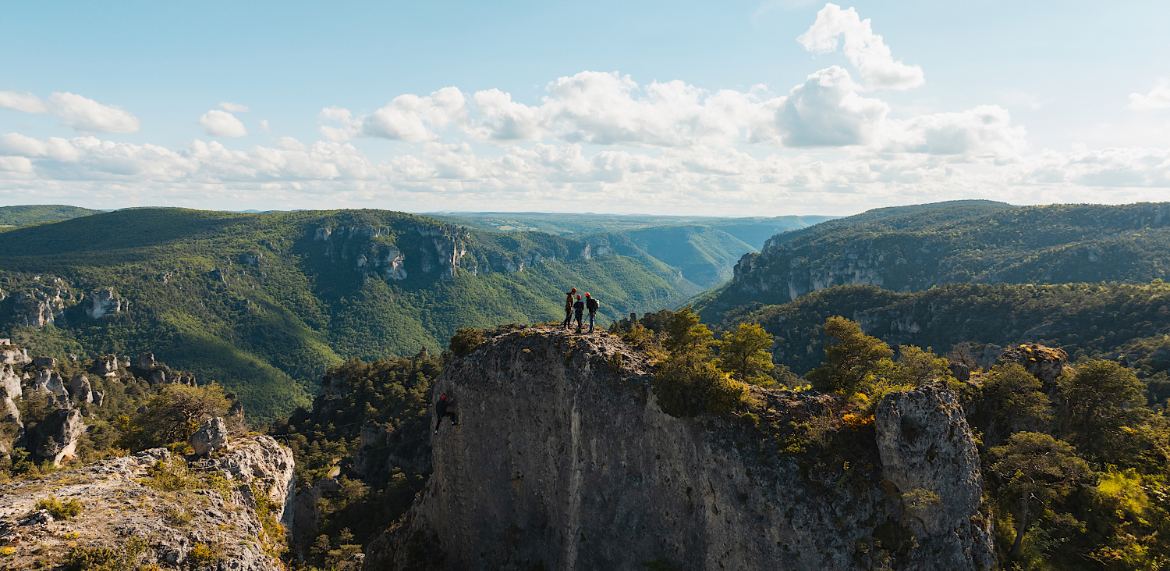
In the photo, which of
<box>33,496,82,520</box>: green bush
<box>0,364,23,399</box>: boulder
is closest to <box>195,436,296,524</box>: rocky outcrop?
<box>33,496,82,520</box>: green bush

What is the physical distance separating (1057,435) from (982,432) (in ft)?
11.9

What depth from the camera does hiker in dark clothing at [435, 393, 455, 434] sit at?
29.2 metres

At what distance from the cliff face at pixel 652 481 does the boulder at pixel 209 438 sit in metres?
11.6

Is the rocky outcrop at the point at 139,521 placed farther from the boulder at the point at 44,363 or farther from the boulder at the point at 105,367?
the boulder at the point at 105,367

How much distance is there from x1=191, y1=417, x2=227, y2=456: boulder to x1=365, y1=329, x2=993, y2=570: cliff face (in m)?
Result: 11.6

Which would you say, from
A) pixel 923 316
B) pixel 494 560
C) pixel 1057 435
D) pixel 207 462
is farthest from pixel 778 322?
pixel 207 462

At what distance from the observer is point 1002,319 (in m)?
108

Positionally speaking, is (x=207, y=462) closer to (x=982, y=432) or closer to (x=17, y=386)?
(x=982, y=432)

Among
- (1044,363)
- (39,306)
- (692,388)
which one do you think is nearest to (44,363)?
(39,306)

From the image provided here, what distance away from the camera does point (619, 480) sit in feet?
84.3

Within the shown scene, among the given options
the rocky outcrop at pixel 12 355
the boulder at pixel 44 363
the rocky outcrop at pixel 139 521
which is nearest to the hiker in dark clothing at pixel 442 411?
the rocky outcrop at pixel 139 521

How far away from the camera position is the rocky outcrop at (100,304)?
16350 cm

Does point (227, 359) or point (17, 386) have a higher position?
point (17, 386)

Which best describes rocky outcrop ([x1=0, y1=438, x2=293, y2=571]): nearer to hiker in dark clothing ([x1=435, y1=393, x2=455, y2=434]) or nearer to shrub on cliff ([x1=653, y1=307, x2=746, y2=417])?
hiker in dark clothing ([x1=435, y1=393, x2=455, y2=434])
